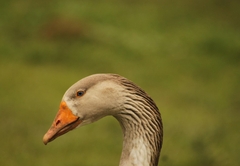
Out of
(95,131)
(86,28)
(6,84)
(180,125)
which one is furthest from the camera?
(86,28)

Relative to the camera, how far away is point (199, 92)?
10.1m

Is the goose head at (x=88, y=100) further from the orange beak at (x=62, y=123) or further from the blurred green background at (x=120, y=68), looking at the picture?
the blurred green background at (x=120, y=68)

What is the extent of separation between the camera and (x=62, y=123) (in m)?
3.17

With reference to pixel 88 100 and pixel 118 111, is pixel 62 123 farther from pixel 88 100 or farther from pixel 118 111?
pixel 118 111

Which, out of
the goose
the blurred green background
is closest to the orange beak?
the goose

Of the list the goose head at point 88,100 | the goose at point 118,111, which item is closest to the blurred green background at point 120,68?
the goose at point 118,111

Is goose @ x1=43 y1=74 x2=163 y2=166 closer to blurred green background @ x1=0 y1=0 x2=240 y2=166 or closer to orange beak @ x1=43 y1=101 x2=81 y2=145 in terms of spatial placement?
orange beak @ x1=43 y1=101 x2=81 y2=145

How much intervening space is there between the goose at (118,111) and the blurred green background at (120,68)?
177 cm

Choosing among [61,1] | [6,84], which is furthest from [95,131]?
[61,1]

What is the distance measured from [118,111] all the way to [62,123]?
1.22ft

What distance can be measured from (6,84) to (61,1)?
Answer: 20.0 feet

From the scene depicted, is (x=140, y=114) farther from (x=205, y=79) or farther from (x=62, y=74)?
(x=205, y=79)

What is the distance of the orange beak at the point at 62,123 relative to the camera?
3.17 meters

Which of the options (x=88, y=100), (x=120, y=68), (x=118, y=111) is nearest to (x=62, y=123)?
(x=88, y=100)
